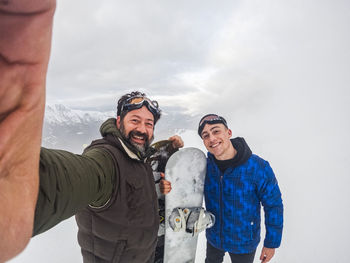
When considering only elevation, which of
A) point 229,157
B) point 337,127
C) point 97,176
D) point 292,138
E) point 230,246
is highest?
point 337,127

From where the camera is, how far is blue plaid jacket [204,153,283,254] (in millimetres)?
2451

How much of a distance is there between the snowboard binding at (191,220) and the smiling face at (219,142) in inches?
33.4

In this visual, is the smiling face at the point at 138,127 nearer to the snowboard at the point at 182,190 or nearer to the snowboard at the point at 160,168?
the snowboard at the point at 160,168

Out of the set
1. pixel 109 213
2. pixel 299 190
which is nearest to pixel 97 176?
pixel 109 213

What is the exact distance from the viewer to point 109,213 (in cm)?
143

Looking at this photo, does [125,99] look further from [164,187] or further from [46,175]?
[46,175]

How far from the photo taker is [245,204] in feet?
8.18

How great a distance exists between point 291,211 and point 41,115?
12767 mm

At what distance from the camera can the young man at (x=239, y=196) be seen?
2.46m

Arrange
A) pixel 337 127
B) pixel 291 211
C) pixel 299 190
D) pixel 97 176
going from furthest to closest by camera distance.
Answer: pixel 337 127, pixel 299 190, pixel 291 211, pixel 97 176

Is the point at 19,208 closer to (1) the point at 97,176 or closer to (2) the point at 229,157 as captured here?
(1) the point at 97,176

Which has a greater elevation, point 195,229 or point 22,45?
point 22,45

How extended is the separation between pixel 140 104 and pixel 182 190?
1490 mm

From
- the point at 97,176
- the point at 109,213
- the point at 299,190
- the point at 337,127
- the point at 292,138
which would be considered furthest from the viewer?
the point at 337,127
